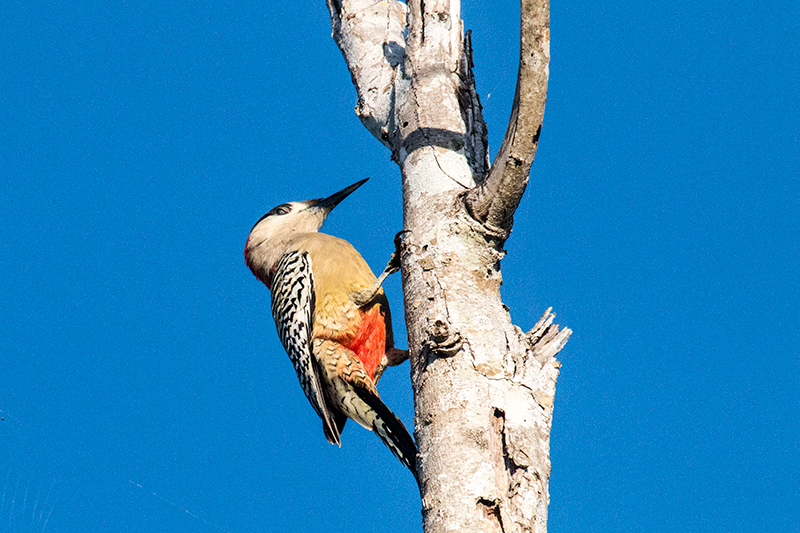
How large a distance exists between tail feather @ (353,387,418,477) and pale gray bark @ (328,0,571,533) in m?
1.03

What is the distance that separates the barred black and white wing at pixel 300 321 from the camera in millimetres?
4551

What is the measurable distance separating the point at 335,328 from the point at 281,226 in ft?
5.54

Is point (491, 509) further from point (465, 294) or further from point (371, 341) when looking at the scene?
point (371, 341)

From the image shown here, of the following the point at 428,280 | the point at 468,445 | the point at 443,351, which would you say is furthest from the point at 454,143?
the point at 468,445

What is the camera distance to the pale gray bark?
223cm

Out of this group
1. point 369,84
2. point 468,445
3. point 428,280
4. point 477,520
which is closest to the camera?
point 477,520

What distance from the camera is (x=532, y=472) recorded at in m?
2.24

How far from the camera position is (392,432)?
382cm

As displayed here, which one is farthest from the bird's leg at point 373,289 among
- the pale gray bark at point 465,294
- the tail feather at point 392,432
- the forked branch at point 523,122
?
the forked branch at point 523,122

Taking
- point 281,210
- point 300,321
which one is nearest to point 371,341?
point 300,321

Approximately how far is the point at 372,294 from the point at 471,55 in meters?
1.60

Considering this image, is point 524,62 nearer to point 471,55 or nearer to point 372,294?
point 471,55

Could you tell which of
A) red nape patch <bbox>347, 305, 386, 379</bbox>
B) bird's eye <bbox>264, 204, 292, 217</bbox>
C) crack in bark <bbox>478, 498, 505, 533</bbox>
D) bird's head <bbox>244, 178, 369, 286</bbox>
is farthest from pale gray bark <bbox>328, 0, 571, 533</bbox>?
bird's eye <bbox>264, 204, 292, 217</bbox>

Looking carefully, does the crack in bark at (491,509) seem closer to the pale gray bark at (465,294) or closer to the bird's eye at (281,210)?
the pale gray bark at (465,294)
